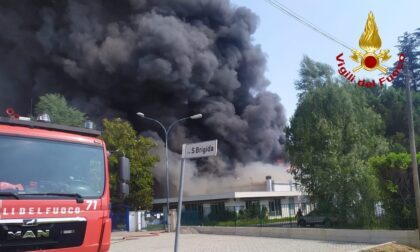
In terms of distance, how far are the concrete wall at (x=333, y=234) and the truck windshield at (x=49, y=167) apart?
32.4ft

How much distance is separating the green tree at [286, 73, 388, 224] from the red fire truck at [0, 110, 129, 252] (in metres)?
17.1

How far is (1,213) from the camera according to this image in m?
4.89

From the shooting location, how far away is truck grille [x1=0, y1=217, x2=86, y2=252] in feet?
16.2

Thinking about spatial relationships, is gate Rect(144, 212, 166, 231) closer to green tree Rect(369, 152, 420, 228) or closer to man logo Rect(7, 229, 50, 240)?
green tree Rect(369, 152, 420, 228)

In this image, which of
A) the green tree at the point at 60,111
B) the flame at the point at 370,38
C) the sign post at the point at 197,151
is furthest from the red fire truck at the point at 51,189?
the green tree at the point at 60,111

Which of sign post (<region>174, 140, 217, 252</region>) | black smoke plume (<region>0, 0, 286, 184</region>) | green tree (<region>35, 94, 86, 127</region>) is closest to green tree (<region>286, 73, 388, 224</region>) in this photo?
sign post (<region>174, 140, 217, 252</region>)

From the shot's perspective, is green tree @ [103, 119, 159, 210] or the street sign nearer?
the street sign

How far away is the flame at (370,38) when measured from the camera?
31.4ft

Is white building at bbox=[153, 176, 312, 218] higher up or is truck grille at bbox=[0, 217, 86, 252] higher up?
white building at bbox=[153, 176, 312, 218]

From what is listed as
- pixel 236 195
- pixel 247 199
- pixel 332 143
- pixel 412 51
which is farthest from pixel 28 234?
pixel 412 51

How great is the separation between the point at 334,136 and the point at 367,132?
2.48 meters

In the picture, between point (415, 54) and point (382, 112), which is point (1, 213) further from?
point (415, 54)

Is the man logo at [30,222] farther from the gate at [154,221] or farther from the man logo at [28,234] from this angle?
the gate at [154,221]

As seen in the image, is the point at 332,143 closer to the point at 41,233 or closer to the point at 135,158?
the point at 135,158
